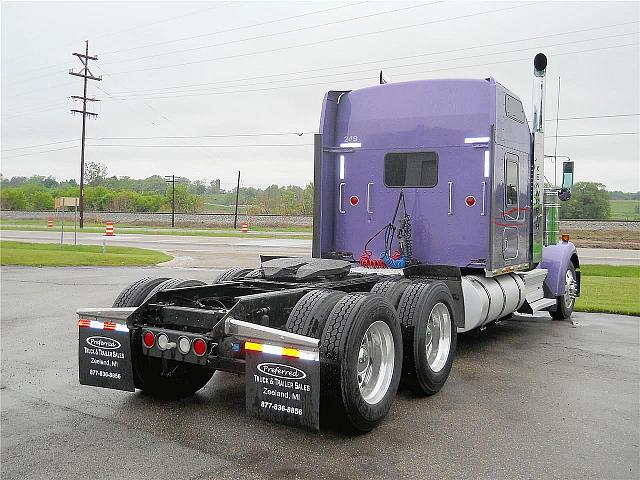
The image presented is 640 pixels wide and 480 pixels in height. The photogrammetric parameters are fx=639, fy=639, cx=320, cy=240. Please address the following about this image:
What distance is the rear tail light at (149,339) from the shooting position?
5160 millimetres

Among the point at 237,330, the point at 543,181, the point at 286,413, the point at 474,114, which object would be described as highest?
the point at 474,114

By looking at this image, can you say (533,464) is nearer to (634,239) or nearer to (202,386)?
(202,386)

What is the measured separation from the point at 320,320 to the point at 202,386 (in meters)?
1.88

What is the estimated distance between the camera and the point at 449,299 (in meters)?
6.66

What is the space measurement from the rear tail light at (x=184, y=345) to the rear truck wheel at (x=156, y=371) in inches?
19.6

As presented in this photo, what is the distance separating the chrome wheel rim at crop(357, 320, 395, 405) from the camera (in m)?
5.12

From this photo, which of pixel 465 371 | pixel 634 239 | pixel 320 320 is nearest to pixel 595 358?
pixel 465 371

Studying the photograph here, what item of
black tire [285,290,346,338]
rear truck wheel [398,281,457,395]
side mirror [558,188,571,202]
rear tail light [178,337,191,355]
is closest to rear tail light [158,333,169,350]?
rear tail light [178,337,191,355]

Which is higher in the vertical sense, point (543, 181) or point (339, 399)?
point (543, 181)

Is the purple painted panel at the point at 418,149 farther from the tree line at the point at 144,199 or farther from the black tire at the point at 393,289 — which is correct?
the tree line at the point at 144,199

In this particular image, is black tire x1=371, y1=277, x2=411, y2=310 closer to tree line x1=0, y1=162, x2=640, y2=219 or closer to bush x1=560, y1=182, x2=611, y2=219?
bush x1=560, y1=182, x2=611, y2=219

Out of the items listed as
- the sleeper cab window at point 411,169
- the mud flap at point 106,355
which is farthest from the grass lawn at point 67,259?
the mud flap at point 106,355

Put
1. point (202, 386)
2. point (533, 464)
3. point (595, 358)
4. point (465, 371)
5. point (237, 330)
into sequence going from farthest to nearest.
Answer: point (595, 358)
point (465, 371)
point (202, 386)
point (237, 330)
point (533, 464)

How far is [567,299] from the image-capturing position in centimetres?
1094
